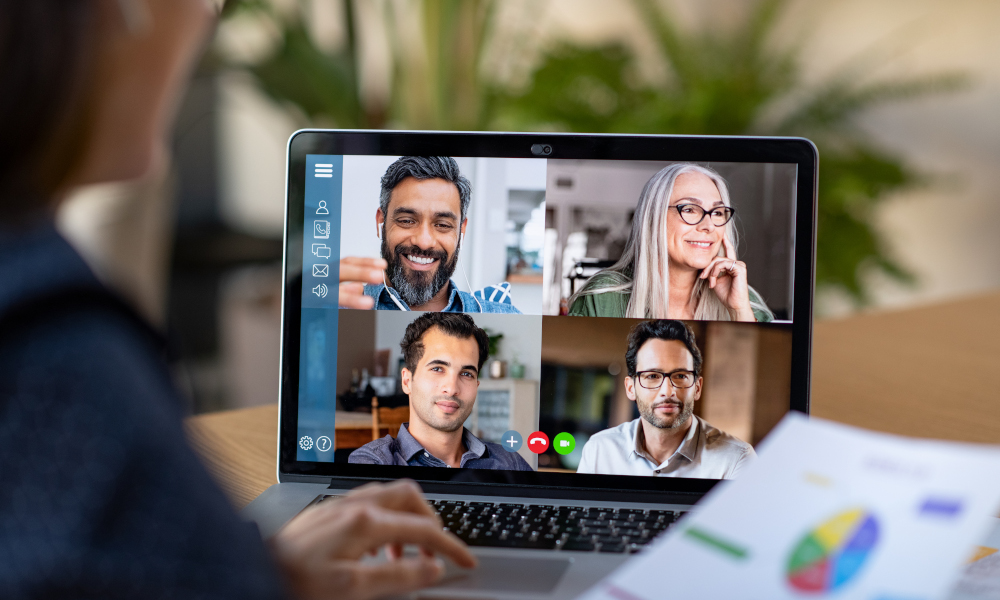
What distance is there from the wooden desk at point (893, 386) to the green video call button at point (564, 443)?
11.1 inches

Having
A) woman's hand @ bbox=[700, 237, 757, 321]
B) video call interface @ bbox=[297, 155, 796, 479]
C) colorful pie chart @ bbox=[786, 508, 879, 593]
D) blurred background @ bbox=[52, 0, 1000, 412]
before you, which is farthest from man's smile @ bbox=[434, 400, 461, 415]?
blurred background @ bbox=[52, 0, 1000, 412]

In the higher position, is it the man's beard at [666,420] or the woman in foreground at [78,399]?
the woman in foreground at [78,399]

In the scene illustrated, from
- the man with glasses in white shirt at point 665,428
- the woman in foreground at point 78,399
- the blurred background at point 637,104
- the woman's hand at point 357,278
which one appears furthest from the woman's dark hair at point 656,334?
the blurred background at point 637,104

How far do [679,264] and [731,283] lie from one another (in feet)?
0.16

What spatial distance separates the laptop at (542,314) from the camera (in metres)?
0.67

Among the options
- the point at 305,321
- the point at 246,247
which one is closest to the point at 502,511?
the point at 305,321

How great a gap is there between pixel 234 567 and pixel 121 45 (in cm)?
21

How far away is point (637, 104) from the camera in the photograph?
7.41ft

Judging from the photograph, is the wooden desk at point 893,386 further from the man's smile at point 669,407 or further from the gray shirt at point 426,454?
the man's smile at point 669,407

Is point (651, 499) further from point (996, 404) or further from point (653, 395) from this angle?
point (996, 404)

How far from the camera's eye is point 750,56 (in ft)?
7.28

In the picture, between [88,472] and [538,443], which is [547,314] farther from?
[88,472]

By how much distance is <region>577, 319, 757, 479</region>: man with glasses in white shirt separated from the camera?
66cm

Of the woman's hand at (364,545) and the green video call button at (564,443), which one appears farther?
the green video call button at (564,443)
